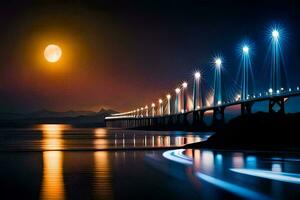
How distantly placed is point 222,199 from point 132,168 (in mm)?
9774

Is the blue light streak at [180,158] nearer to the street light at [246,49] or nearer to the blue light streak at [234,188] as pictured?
the blue light streak at [234,188]

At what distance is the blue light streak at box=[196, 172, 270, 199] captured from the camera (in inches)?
533

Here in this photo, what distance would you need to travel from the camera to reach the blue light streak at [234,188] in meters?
13.5

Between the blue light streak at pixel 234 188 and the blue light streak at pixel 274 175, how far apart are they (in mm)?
1727

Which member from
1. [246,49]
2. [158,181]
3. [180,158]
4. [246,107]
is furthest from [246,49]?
[158,181]

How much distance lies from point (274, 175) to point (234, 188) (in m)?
3.81

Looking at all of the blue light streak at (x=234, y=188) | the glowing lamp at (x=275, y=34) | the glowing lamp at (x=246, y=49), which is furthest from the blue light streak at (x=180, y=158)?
the glowing lamp at (x=246, y=49)

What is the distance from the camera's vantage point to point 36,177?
62.0 feet

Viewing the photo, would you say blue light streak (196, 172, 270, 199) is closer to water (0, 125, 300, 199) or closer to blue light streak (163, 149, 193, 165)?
water (0, 125, 300, 199)

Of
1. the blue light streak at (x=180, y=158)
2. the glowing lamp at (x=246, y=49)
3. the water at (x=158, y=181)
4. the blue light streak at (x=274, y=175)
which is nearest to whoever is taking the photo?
the water at (x=158, y=181)

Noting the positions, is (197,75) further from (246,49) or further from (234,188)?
(234,188)

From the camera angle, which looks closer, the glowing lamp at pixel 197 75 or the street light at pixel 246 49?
the street light at pixel 246 49

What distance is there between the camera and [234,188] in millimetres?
15070

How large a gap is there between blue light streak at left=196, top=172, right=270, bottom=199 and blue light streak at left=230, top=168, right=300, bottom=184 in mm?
1727
